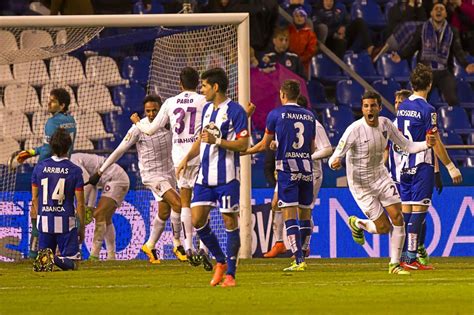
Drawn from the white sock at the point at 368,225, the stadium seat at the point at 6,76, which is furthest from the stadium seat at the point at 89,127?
the white sock at the point at 368,225

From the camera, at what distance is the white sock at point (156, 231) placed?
1659 cm

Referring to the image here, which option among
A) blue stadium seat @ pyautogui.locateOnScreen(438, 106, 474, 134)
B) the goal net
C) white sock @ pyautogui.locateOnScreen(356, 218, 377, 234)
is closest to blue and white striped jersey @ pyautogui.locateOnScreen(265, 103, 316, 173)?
white sock @ pyautogui.locateOnScreen(356, 218, 377, 234)

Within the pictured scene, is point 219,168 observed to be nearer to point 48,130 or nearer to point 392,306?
point 392,306

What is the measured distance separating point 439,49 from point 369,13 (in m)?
1.67

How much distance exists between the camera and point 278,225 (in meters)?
18.2

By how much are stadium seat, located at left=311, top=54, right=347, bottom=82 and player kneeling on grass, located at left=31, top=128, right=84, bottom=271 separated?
26.4 feet

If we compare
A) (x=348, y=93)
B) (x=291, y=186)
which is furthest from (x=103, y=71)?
(x=291, y=186)

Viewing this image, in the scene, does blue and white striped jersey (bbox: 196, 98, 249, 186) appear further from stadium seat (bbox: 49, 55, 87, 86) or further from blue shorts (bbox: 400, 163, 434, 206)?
stadium seat (bbox: 49, 55, 87, 86)

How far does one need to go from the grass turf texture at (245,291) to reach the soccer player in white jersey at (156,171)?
755mm

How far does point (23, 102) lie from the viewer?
17703mm

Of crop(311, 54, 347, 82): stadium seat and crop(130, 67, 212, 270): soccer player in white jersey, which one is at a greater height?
crop(311, 54, 347, 82): stadium seat

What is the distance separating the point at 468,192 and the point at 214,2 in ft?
17.5

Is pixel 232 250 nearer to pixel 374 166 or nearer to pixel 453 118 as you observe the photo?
pixel 374 166

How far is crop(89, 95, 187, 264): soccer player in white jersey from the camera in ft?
53.6
